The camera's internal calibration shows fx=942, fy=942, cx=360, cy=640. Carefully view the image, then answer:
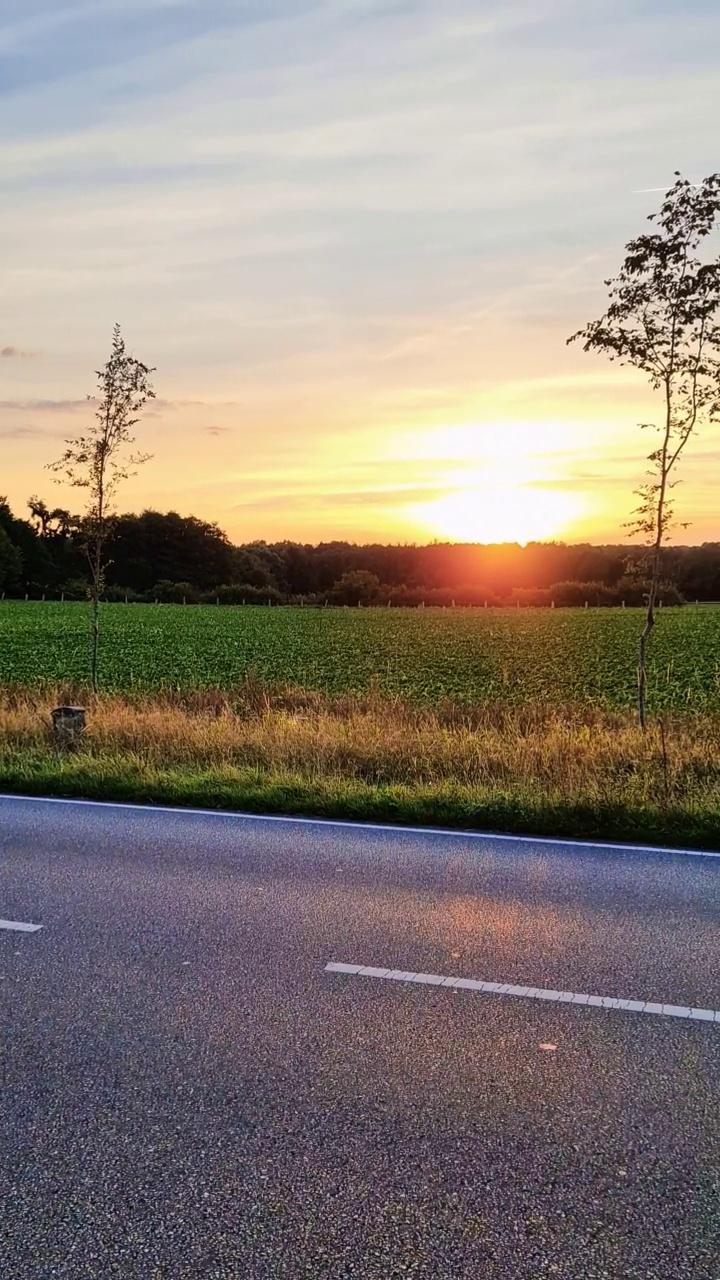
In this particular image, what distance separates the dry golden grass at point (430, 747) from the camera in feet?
29.1

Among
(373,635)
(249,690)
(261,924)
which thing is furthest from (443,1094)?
(373,635)

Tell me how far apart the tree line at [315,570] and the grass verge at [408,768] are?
89.2 m

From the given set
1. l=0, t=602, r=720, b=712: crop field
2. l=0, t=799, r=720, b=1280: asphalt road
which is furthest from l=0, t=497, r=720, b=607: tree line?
l=0, t=799, r=720, b=1280: asphalt road

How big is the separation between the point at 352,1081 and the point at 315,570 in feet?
430

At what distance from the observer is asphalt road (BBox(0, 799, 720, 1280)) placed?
Answer: 106 inches

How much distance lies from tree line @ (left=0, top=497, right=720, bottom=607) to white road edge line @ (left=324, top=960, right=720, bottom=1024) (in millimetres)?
95882

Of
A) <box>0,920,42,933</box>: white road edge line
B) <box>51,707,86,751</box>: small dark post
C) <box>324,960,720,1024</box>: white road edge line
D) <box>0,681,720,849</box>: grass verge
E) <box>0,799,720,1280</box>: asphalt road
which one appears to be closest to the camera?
<box>0,799,720,1280</box>: asphalt road

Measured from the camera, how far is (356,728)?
1162 cm

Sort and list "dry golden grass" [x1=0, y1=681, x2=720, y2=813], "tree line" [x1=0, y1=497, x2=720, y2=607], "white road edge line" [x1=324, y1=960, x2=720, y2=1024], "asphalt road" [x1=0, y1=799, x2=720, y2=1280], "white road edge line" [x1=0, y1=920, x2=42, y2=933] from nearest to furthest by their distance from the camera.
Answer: "asphalt road" [x1=0, y1=799, x2=720, y2=1280]
"white road edge line" [x1=324, y1=960, x2=720, y2=1024]
"white road edge line" [x1=0, y1=920, x2=42, y2=933]
"dry golden grass" [x1=0, y1=681, x2=720, y2=813]
"tree line" [x1=0, y1=497, x2=720, y2=607]

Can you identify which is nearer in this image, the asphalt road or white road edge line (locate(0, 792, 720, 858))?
the asphalt road

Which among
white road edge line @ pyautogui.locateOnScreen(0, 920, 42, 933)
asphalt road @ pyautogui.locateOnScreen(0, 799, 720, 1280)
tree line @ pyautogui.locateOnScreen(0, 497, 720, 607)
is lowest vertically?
asphalt road @ pyautogui.locateOnScreen(0, 799, 720, 1280)

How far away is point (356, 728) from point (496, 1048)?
7.86 meters

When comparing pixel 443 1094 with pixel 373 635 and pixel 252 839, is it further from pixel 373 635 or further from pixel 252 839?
pixel 373 635

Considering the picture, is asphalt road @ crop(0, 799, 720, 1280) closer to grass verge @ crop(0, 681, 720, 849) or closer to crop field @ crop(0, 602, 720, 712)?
grass verge @ crop(0, 681, 720, 849)
